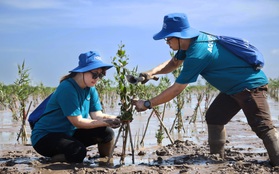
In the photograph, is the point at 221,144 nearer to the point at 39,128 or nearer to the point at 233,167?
the point at 233,167

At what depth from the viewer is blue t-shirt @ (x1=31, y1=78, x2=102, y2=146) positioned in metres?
5.49

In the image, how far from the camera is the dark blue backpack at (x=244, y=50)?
532 centimetres

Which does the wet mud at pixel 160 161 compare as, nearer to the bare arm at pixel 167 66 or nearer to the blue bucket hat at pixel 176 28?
the bare arm at pixel 167 66

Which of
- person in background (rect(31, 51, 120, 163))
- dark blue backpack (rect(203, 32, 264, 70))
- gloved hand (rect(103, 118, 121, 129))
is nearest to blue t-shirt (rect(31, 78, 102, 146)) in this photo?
person in background (rect(31, 51, 120, 163))

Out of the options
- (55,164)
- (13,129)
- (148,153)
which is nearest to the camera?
(55,164)

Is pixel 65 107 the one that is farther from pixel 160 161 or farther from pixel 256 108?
pixel 256 108

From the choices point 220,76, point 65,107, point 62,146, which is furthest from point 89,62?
point 220,76

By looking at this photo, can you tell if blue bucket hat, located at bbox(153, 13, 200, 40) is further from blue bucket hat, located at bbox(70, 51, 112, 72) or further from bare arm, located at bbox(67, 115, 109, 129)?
bare arm, located at bbox(67, 115, 109, 129)

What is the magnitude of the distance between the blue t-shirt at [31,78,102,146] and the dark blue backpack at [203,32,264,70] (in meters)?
1.83

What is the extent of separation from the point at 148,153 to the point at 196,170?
1.69 metres

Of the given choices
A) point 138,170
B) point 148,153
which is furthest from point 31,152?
point 138,170

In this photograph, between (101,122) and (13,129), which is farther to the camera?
(13,129)

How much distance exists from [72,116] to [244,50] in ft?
7.23

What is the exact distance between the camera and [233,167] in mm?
5332
